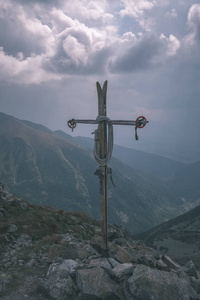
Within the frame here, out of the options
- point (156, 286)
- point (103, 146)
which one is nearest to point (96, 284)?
point (156, 286)

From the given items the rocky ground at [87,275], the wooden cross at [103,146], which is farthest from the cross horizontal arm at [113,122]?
the rocky ground at [87,275]

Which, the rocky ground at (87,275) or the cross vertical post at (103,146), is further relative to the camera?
the cross vertical post at (103,146)

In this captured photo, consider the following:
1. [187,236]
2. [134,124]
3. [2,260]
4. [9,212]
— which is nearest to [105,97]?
[134,124]

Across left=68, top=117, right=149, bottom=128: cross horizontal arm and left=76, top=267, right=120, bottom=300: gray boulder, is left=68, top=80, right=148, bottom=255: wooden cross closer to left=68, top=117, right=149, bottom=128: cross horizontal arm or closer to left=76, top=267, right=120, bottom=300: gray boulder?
left=68, top=117, right=149, bottom=128: cross horizontal arm

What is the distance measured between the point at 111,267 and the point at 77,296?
6.71 feet

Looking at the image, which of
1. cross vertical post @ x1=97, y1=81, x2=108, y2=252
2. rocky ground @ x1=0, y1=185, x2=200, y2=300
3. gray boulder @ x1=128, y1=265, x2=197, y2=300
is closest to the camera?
gray boulder @ x1=128, y1=265, x2=197, y2=300

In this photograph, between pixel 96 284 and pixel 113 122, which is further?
pixel 113 122

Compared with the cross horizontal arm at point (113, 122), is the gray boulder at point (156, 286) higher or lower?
lower

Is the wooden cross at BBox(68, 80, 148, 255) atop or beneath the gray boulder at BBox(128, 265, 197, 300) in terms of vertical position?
atop

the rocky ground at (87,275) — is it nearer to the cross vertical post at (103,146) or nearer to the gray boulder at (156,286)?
the gray boulder at (156,286)

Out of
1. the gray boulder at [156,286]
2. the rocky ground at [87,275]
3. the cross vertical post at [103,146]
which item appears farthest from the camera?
the cross vertical post at [103,146]

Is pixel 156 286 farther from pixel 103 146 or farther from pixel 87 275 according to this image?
pixel 103 146

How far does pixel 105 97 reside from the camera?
10547mm

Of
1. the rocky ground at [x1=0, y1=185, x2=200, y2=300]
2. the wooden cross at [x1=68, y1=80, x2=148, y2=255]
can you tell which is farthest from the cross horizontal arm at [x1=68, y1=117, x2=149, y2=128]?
the rocky ground at [x1=0, y1=185, x2=200, y2=300]
